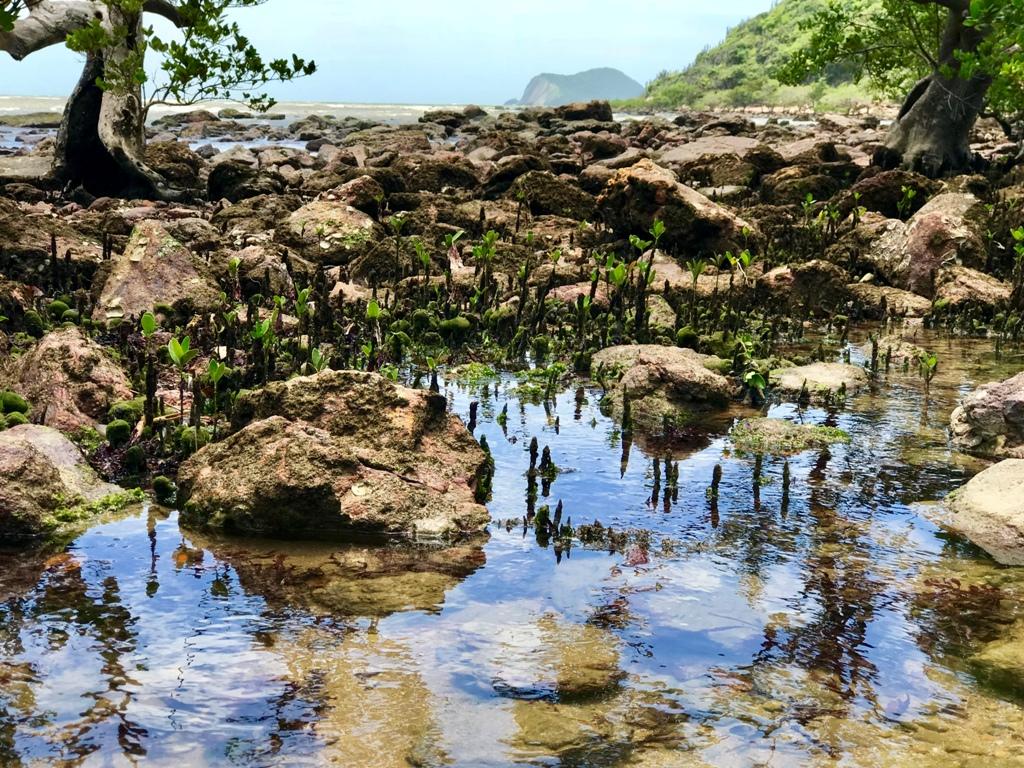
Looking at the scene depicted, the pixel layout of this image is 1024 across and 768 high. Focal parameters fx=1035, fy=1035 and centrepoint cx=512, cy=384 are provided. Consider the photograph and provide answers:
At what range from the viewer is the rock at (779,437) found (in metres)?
7.99

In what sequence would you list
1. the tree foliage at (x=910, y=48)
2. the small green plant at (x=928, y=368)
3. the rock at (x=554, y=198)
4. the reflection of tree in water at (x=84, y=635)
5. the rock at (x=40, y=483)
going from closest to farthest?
the reflection of tree in water at (x=84, y=635) → the rock at (x=40, y=483) → the small green plant at (x=928, y=368) → the rock at (x=554, y=198) → the tree foliage at (x=910, y=48)

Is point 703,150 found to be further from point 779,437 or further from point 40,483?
point 40,483

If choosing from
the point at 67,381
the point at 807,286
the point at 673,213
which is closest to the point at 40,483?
the point at 67,381

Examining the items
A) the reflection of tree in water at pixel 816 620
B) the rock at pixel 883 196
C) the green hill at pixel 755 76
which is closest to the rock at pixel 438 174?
the rock at pixel 883 196

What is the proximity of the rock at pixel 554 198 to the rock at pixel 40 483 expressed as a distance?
12.0m

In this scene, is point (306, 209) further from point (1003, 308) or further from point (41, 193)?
point (1003, 308)

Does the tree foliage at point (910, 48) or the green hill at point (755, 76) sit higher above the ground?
the green hill at point (755, 76)

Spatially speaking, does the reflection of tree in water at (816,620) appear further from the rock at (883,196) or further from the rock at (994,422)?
the rock at (883,196)

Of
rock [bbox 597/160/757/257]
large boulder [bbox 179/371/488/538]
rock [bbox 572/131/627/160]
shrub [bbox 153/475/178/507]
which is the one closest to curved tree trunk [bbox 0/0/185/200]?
rock [bbox 597/160/757/257]

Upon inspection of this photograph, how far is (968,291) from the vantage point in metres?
13.2

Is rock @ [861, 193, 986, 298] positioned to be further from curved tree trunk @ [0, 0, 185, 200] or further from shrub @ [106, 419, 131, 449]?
curved tree trunk @ [0, 0, 185, 200]

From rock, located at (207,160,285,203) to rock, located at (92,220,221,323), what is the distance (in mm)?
8516

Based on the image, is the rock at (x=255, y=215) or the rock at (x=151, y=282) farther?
the rock at (x=255, y=215)

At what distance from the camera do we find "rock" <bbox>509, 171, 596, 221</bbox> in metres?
17.6
